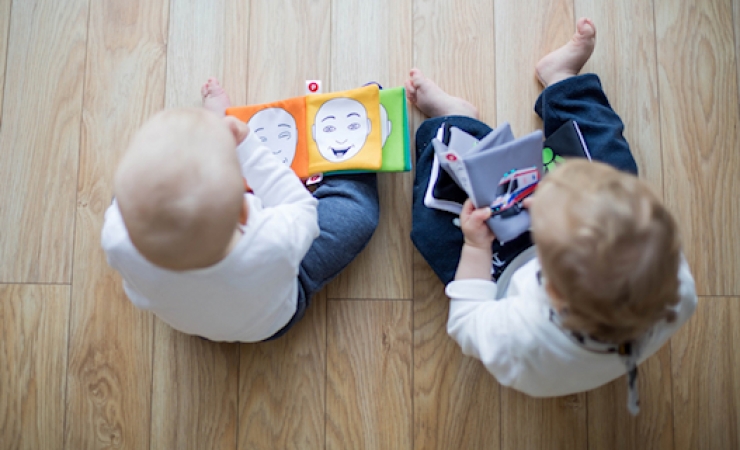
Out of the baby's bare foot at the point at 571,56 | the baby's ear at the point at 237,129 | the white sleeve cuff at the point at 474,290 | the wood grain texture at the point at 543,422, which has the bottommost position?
the wood grain texture at the point at 543,422

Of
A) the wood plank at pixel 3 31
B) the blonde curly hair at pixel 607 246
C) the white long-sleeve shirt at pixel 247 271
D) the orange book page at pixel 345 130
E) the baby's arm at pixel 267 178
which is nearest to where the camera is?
the blonde curly hair at pixel 607 246

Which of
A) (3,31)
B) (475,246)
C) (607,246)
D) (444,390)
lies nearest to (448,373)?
(444,390)

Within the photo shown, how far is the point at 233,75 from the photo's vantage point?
3.14 feet

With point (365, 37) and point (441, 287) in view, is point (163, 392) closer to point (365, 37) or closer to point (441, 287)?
point (441, 287)

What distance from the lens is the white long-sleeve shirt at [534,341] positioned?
64cm

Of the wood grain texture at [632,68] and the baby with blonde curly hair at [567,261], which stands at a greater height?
the wood grain texture at [632,68]

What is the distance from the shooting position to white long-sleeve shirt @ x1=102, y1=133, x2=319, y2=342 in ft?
2.06

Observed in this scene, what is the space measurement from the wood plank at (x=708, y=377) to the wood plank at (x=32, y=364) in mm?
1043

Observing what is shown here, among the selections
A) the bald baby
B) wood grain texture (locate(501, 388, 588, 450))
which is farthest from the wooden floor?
the bald baby

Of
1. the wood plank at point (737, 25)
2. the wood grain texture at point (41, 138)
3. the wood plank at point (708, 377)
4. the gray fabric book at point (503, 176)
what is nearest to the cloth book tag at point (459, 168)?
the gray fabric book at point (503, 176)

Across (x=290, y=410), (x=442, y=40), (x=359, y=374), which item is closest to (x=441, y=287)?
→ (x=359, y=374)

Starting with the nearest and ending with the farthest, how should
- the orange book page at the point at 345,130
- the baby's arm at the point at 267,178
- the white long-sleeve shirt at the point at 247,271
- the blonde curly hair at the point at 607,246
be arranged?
the blonde curly hair at the point at 607,246 < the white long-sleeve shirt at the point at 247,271 < the baby's arm at the point at 267,178 < the orange book page at the point at 345,130

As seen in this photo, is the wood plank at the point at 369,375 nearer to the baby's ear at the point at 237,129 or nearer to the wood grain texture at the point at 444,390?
the wood grain texture at the point at 444,390

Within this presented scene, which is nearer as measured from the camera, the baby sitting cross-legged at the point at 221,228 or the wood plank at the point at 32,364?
the baby sitting cross-legged at the point at 221,228
